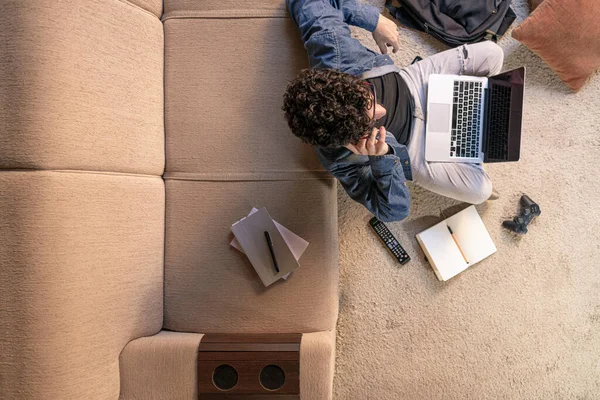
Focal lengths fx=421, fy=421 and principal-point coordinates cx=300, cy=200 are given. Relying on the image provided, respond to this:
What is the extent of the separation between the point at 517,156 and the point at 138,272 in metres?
1.46

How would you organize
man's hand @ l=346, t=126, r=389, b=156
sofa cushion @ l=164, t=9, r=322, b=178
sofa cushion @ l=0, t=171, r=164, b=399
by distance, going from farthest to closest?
1. sofa cushion @ l=164, t=9, r=322, b=178
2. man's hand @ l=346, t=126, r=389, b=156
3. sofa cushion @ l=0, t=171, r=164, b=399

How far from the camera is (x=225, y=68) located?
1.57 meters

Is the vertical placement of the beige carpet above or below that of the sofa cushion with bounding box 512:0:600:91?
below

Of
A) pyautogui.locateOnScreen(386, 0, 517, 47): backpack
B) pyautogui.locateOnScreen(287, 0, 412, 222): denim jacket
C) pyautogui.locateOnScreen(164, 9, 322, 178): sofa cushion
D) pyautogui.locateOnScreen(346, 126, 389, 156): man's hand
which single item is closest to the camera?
pyautogui.locateOnScreen(346, 126, 389, 156): man's hand

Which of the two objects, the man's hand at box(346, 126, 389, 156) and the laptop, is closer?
the man's hand at box(346, 126, 389, 156)

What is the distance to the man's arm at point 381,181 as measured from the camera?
1.42 metres

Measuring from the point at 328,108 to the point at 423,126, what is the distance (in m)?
0.59

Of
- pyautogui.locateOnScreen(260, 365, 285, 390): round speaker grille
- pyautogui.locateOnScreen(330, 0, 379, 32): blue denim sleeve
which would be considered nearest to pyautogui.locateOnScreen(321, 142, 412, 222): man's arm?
pyautogui.locateOnScreen(330, 0, 379, 32): blue denim sleeve

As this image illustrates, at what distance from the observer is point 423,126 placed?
5.46 ft

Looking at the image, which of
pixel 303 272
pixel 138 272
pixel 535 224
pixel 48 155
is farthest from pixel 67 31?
pixel 535 224

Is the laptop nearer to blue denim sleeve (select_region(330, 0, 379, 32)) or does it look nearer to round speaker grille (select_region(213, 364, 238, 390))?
blue denim sleeve (select_region(330, 0, 379, 32))

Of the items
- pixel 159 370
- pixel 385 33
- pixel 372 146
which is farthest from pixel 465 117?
pixel 159 370

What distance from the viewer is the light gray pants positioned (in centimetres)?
166

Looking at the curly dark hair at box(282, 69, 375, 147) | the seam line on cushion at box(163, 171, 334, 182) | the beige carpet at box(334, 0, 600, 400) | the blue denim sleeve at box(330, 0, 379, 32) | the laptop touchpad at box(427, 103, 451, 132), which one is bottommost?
the beige carpet at box(334, 0, 600, 400)
